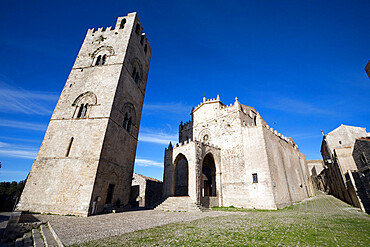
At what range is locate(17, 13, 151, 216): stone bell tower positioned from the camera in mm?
11758

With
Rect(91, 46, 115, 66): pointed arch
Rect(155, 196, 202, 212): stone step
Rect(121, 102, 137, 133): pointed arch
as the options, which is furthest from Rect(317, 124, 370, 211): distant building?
Rect(91, 46, 115, 66): pointed arch

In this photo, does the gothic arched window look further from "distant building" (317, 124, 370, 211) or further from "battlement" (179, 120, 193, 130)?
"distant building" (317, 124, 370, 211)

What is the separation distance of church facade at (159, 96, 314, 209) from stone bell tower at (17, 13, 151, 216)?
20.0ft

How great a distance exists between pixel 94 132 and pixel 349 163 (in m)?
27.9

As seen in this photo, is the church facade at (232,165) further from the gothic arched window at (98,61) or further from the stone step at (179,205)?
the gothic arched window at (98,61)

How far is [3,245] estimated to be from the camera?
5316 mm

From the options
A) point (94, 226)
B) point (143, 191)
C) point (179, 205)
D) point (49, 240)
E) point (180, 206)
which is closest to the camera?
point (49, 240)

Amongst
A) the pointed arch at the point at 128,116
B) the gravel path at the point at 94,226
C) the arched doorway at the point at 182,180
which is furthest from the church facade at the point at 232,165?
the gravel path at the point at 94,226

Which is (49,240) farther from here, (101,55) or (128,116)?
(101,55)

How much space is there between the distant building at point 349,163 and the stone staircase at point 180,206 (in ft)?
39.7

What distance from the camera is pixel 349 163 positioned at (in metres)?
19.6

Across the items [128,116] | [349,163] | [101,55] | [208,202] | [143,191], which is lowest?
[208,202]

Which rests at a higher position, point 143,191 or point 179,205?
point 143,191

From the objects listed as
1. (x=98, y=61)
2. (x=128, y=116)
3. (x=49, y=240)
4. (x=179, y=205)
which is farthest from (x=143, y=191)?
(x=49, y=240)
